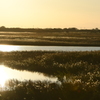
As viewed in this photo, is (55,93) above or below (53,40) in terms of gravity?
above

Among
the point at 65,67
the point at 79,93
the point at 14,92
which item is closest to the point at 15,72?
the point at 65,67

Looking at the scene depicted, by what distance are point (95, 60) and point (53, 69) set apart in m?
→ 5.69

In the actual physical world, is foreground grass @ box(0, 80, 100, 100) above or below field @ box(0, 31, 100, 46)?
above

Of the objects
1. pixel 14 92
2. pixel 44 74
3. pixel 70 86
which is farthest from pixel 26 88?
pixel 44 74

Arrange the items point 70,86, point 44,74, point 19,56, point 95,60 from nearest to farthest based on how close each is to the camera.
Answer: point 70,86 → point 44,74 → point 95,60 → point 19,56

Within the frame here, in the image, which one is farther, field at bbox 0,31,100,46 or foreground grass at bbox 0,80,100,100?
field at bbox 0,31,100,46

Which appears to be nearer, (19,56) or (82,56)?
(82,56)

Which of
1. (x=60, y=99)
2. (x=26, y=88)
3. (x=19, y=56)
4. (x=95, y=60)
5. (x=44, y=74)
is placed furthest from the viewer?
(x=19, y=56)

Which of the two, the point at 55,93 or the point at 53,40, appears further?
the point at 53,40

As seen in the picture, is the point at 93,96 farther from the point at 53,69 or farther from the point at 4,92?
the point at 53,69

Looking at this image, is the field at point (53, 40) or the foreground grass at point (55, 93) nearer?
the foreground grass at point (55, 93)

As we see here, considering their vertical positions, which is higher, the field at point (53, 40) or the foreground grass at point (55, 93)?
the foreground grass at point (55, 93)

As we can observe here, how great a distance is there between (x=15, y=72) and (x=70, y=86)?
12.5 metres

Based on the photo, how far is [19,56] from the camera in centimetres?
3791
